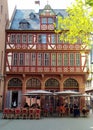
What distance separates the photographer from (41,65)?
33.0 metres

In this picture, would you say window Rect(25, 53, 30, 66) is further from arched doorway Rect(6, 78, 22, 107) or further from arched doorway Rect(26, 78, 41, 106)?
arched doorway Rect(6, 78, 22, 107)

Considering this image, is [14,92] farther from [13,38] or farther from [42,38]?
[42,38]

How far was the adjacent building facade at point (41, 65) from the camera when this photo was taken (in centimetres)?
3262

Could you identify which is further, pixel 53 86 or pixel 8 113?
pixel 53 86

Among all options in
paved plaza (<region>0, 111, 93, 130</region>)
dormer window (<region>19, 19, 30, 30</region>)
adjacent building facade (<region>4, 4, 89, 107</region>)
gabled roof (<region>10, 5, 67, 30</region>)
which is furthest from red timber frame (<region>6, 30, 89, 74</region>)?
paved plaza (<region>0, 111, 93, 130</region>)

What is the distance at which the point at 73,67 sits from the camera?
3262cm

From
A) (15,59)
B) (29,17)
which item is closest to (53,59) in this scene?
(15,59)

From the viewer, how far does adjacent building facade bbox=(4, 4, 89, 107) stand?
3262 centimetres

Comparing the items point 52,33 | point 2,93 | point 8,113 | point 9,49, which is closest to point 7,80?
point 2,93

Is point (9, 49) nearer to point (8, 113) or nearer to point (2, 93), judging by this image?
point (2, 93)

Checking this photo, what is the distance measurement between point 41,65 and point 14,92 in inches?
191

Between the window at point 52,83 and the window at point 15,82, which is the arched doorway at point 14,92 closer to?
the window at point 15,82

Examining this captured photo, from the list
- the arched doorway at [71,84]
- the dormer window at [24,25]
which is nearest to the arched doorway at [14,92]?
the arched doorway at [71,84]

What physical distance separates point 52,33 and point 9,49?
235 inches
